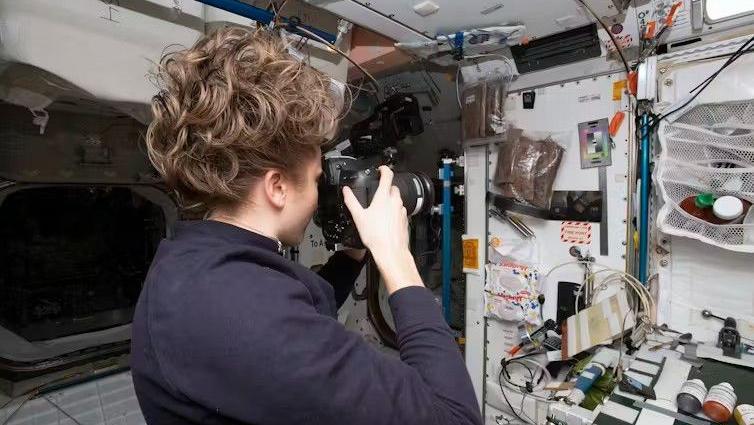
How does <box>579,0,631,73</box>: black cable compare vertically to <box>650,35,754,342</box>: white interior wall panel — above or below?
above

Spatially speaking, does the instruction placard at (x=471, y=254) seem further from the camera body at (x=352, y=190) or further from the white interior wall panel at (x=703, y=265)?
the camera body at (x=352, y=190)

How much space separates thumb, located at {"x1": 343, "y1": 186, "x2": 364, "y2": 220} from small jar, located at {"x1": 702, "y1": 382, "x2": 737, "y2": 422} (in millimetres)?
1215

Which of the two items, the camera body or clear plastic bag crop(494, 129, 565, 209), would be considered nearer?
the camera body

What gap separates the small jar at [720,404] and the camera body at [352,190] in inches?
41.7

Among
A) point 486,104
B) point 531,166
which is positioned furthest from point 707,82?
point 486,104

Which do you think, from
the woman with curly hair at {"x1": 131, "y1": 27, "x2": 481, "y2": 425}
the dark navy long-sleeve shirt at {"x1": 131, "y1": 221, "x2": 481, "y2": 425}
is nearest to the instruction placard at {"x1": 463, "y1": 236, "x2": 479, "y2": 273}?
the woman with curly hair at {"x1": 131, "y1": 27, "x2": 481, "y2": 425}

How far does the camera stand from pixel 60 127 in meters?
2.71

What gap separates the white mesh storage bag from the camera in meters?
1.48

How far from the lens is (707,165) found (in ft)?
5.16

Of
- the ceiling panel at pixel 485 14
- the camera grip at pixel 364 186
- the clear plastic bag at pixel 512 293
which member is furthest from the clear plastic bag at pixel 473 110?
the camera grip at pixel 364 186

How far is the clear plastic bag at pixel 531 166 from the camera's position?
204cm

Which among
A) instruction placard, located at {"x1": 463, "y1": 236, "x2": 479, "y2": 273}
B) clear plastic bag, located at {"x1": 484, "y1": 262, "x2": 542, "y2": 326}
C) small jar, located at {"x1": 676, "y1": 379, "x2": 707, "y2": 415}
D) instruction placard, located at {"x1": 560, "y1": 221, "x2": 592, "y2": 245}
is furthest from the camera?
instruction placard, located at {"x1": 463, "y1": 236, "x2": 479, "y2": 273}

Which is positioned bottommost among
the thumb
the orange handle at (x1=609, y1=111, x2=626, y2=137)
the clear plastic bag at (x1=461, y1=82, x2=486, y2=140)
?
the thumb

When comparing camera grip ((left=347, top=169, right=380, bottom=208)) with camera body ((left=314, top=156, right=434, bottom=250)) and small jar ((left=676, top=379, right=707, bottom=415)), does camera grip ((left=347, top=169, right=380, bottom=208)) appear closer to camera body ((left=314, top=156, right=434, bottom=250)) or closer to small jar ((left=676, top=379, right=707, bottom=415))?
camera body ((left=314, top=156, right=434, bottom=250))
